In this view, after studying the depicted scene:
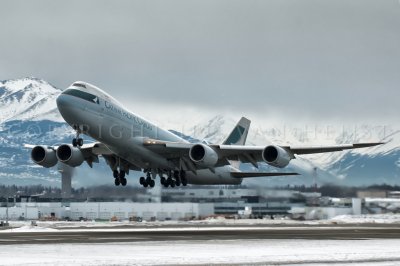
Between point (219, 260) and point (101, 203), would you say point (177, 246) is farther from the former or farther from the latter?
point (101, 203)

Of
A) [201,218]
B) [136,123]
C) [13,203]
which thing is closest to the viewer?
[136,123]

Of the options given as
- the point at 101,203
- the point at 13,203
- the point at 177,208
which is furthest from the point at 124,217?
the point at 13,203

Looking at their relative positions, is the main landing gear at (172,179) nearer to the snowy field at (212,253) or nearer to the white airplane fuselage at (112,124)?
the white airplane fuselage at (112,124)

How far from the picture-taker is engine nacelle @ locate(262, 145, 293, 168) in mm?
68938

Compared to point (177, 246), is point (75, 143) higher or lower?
higher

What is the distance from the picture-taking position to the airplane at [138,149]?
63.8 meters

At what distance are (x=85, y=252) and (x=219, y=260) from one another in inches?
335

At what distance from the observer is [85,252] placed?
42.2 meters

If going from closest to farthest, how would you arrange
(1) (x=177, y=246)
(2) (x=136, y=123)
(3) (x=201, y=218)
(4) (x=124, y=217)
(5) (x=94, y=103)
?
(1) (x=177, y=246) < (5) (x=94, y=103) < (2) (x=136, y=123) < (3) (x=201, y=218) < (4) (x=124, y=217)

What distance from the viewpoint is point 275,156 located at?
6925 centimetres

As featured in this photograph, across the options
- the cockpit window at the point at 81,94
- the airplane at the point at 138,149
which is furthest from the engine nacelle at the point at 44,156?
the cockpit window at the point at 81,94

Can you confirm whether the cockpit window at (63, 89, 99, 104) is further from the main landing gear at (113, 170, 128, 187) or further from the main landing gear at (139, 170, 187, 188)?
the main landing gear at (113, 170, 128, 187)

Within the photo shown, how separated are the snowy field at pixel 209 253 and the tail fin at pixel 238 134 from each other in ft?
125

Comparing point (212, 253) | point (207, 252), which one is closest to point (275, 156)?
point (207, 252)
